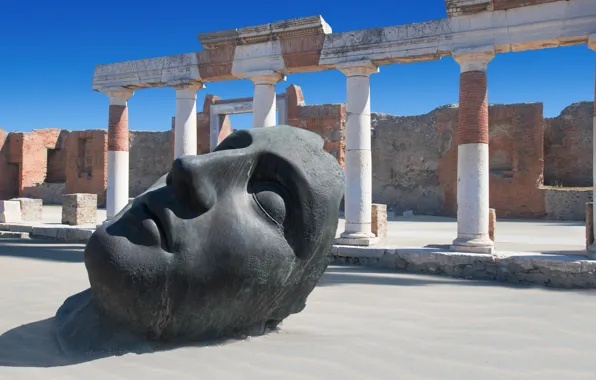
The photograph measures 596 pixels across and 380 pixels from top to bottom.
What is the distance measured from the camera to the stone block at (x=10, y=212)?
537 inches

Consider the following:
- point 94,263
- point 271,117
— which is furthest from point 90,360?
point 271,117

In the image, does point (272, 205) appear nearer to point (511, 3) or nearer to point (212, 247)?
point (212, 247)

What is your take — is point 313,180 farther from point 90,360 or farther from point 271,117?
point 271,117

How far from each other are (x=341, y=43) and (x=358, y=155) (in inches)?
86.7

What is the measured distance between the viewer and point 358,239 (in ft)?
28.1

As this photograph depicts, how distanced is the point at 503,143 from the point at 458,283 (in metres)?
13.8

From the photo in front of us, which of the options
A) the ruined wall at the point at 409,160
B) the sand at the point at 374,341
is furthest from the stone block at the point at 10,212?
the ruined wall at the point at 409,160

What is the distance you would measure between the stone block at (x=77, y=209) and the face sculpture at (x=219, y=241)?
10.9m

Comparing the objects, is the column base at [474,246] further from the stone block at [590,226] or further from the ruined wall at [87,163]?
the ruined wall at [87,163]

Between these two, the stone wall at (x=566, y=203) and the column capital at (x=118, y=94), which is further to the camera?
the stone wall at (x=566, y=203)

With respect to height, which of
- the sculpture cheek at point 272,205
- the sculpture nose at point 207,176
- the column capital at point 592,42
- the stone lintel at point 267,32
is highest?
the stone lintel at point 267,32

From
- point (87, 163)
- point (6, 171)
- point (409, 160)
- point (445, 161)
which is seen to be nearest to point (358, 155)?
point (445, 161)

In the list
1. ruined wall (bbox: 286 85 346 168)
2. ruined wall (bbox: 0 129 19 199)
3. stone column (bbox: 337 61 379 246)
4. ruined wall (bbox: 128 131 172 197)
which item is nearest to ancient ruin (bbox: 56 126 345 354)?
stone column (bbox: 337 61 379 246)

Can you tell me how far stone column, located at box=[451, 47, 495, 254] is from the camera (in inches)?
308
